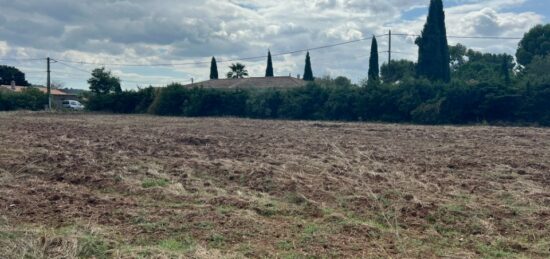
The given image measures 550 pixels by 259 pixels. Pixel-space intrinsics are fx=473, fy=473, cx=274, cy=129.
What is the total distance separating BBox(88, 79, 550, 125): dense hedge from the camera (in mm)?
22703

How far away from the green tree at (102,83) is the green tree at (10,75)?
30.1 metres

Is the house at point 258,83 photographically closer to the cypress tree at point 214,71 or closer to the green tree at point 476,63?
the cypress tree at point 214,71

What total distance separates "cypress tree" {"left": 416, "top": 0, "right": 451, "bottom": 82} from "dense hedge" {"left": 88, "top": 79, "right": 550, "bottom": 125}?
354 inches

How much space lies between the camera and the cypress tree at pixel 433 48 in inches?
1341

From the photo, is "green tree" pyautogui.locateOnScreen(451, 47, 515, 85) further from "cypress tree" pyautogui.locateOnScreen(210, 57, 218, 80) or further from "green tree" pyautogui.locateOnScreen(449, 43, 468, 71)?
"cypress tree" pyautogui.locateOnScreen(210, 57, 218, 80)

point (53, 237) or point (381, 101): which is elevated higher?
point (381, 101)

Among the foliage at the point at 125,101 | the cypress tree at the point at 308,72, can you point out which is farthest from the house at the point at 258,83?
the foliage at the point at 125,101

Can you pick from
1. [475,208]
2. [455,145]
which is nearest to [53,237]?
[475,208]

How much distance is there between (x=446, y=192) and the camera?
6.64 metres

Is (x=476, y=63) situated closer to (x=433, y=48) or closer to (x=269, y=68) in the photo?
(x=433, y=48)

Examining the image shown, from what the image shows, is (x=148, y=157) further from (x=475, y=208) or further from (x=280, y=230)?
(x=475, y=208)

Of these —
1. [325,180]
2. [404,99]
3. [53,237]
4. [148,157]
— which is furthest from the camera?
[404,99]

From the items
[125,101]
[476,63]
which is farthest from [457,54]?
[125,101]

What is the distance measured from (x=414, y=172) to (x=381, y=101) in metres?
18.0
